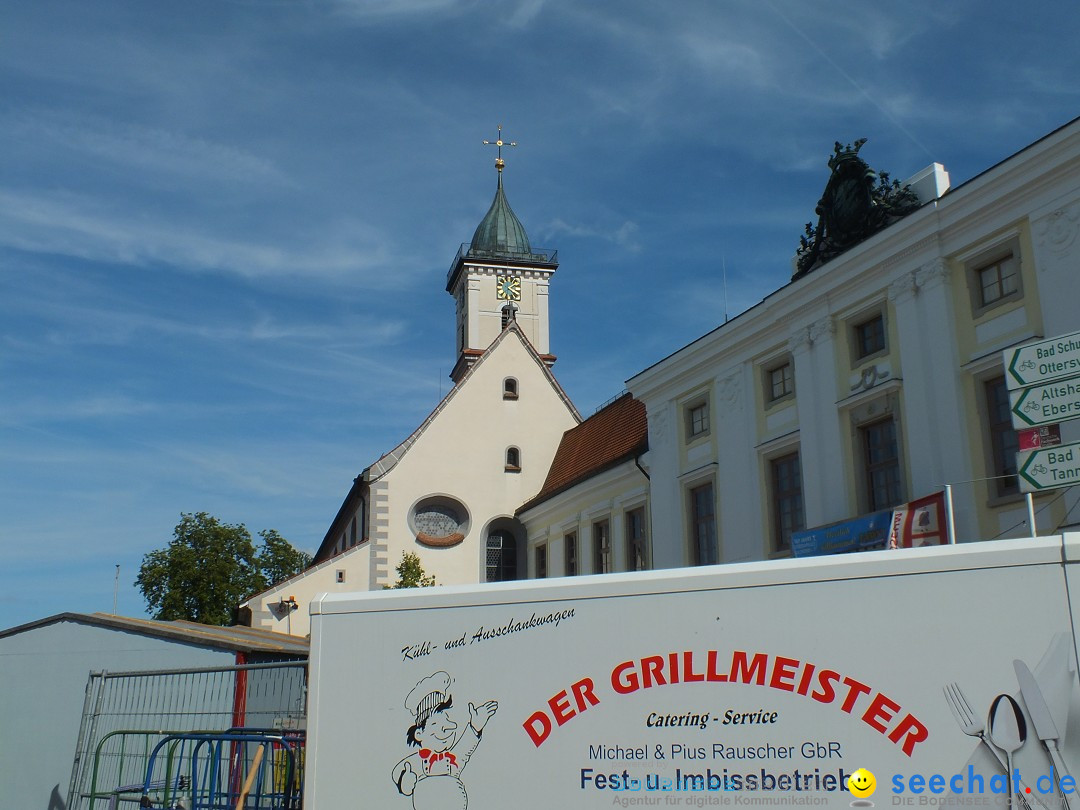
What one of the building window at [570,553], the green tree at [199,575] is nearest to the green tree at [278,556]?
the green tree at [199,575]

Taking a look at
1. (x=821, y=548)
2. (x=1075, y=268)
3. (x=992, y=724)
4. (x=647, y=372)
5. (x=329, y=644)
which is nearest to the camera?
(x=992, y=724)

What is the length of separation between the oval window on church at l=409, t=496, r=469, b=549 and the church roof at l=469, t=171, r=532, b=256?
24739mm

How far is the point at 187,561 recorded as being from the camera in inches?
2000

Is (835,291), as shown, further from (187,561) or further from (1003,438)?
(187,561)

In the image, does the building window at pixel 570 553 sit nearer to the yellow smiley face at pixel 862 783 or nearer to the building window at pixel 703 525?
the building window at pixel 703 525

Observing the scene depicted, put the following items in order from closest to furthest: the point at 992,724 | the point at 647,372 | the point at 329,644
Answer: the point at 992,724 < the point at 329,644 < the point at 647,372

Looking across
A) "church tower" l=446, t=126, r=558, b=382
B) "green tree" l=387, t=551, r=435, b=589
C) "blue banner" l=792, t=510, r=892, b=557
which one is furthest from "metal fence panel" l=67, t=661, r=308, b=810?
"church tower" l=446, t=126, r=558, b=382

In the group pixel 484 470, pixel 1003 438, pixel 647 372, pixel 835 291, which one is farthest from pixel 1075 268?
pixel 484 470

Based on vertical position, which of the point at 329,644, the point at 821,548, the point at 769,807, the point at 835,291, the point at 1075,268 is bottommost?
the point at 769,807

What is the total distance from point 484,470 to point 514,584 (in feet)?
116

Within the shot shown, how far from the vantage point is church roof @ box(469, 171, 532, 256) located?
6538 cm

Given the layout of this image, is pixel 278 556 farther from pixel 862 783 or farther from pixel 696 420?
pixel 862 783

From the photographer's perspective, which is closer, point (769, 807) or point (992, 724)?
point (992, 724)

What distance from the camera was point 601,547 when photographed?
34.9m
